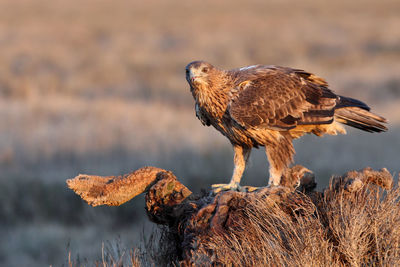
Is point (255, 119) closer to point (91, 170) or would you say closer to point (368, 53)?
point (91, 170)

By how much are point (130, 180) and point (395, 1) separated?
40006 mm

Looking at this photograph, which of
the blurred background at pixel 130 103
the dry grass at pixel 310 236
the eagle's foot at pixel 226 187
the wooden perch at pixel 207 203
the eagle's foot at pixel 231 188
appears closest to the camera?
the dry grass at pixel 310 236

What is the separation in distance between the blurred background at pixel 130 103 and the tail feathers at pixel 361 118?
0.98 meters

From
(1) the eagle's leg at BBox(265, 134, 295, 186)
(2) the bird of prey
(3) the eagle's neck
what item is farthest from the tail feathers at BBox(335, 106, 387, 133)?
(3) the eagle's neck

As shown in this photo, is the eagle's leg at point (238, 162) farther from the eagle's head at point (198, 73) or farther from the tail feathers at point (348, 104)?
the tail feathers at point (348, 104)

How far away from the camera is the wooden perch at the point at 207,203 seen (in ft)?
13.7

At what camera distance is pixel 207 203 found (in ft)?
14.6

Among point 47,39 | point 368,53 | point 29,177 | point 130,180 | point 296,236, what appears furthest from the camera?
point 47,39

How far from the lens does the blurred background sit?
34.0ft

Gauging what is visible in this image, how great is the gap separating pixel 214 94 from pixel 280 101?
65 centimetres

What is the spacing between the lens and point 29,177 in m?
11.0

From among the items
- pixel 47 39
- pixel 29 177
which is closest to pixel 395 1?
pixel 47 39

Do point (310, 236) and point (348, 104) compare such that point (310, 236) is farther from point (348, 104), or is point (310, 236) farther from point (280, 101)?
point (348, 104)

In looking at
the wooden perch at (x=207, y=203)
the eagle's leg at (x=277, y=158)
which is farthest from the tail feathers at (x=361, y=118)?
the wooden perch at (x=207, y=203)
